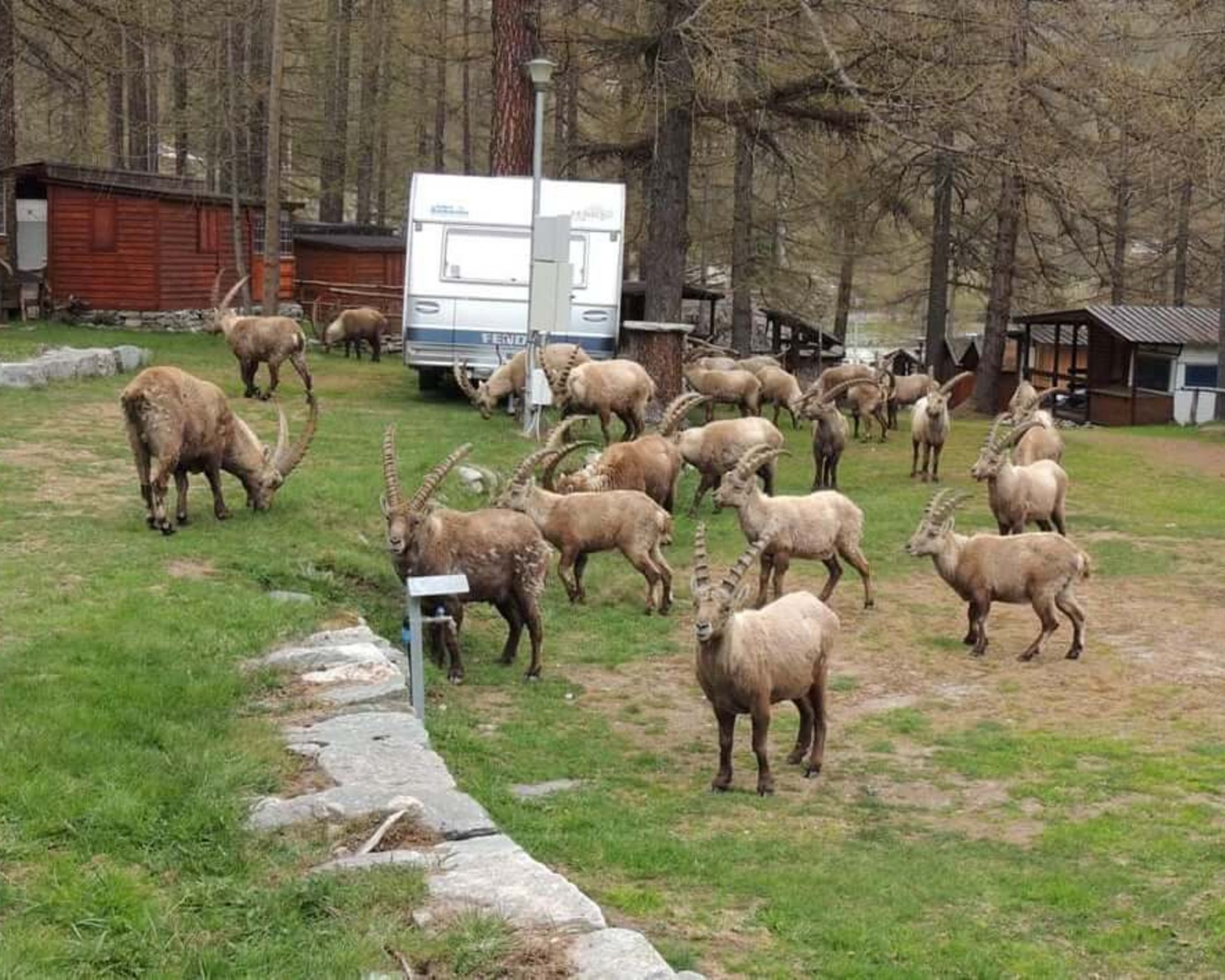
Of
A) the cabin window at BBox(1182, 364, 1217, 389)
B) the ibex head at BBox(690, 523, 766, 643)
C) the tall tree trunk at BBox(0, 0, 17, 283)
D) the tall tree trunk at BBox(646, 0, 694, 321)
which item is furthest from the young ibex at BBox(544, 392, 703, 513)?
the cabin window at BBox(1182, 364, 1217, 389)

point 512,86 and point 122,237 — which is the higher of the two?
point 512,86

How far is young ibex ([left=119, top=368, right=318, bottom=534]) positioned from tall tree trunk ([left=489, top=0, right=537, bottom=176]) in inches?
519

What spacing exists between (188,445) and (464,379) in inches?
421

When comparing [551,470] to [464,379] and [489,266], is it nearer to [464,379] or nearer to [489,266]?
[464,379]

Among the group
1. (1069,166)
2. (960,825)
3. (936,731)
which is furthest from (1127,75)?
(960,825)

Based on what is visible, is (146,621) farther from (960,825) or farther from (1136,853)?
(1136,853)

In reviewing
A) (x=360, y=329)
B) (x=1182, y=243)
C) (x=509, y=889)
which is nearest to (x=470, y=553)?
(x=509, y=889)

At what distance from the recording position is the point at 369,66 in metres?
47.3

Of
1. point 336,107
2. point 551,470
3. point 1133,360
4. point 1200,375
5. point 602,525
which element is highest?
point 336,107

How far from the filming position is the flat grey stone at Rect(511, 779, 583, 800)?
8562mm

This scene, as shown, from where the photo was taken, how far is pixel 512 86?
2600cm

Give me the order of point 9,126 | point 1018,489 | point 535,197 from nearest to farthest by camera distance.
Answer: point 1018,489 < point 535,197 < point 9,126

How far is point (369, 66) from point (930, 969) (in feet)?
146

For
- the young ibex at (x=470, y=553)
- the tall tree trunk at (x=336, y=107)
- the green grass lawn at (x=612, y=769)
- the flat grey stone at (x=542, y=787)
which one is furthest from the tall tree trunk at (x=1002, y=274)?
the flat grey stone at (x=542, y=787)
